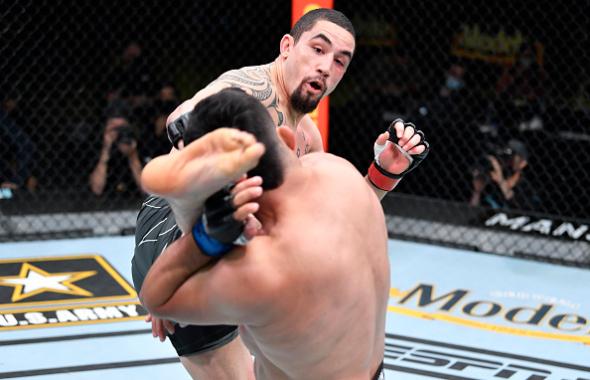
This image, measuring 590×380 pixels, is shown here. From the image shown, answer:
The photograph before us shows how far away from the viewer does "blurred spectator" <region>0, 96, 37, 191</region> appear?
15.1ft

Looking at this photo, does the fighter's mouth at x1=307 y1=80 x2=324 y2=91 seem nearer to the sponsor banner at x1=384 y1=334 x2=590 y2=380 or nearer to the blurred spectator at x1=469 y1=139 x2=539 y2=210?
the sponsor banner at x1=384 y1=334 x2=590 y2=380

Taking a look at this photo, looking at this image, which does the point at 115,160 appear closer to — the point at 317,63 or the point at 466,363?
the point at 466,363

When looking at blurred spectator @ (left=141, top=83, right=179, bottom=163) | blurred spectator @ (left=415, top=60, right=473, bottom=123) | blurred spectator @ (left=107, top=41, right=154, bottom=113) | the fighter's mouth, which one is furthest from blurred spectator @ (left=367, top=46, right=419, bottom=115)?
the fighter's mouth

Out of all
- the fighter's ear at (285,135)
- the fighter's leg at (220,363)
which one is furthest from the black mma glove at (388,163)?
the fighter's ear at (285,135)

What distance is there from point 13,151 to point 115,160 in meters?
0.52

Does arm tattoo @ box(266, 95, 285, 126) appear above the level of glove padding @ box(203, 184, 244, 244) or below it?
above

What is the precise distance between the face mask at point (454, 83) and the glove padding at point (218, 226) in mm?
3554

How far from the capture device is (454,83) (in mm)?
4836

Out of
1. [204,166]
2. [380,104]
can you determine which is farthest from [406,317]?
[204,166]

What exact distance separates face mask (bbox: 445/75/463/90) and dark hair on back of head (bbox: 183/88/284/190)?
3.48 meters

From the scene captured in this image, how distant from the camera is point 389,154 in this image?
2.27 m

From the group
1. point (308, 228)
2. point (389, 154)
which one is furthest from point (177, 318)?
point (389, 154)

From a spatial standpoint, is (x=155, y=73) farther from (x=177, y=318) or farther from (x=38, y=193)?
(x=177, y=318)

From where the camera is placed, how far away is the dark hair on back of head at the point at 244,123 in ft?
4.71
